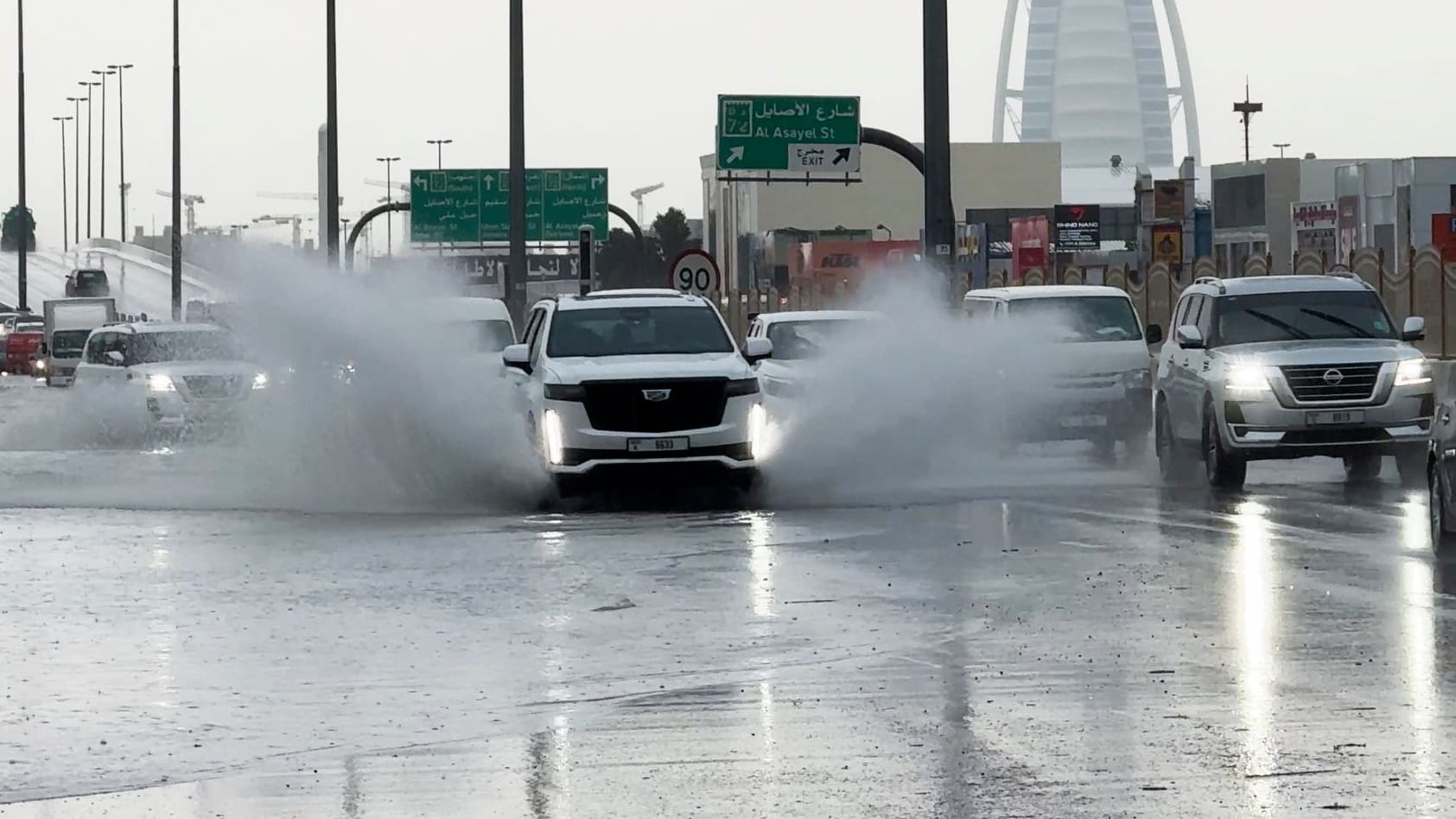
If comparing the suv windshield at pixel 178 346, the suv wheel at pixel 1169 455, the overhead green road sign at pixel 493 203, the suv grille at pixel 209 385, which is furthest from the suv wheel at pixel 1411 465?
the overhead green road sign at pixel 493 203

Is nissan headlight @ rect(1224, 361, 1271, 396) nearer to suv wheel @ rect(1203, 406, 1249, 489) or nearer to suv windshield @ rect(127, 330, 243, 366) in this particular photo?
suv wheel @ rect(1203, 406, 1249, 489)

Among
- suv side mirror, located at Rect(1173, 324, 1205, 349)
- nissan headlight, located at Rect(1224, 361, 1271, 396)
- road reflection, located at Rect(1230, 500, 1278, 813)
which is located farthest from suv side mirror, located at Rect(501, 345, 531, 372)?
road reflection, located at Rect(1230, 500, 1278, 813)

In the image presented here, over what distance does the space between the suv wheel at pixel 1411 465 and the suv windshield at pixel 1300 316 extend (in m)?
1.07

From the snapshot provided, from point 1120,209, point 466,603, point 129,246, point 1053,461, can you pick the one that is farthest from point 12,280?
point 466,603

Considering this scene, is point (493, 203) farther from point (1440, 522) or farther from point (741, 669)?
point (741, 669)

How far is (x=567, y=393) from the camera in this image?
74.8ft

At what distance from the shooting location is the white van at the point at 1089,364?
2833 cm

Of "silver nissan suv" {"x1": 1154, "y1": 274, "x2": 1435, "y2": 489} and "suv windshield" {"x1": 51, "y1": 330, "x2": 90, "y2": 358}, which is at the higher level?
"suv windshield" {"x1": 51, "y1": 330, "x2": 90, "y2": 358}

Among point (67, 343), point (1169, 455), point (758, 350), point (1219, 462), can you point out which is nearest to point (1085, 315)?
point (1169, 455)

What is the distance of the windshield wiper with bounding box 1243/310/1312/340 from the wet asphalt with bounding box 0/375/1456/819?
362cm

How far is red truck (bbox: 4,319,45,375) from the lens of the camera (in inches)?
3371

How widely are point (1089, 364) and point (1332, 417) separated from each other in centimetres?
561

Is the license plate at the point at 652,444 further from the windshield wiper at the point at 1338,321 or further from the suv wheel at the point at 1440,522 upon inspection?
the suv wheel at the point at 1440,522

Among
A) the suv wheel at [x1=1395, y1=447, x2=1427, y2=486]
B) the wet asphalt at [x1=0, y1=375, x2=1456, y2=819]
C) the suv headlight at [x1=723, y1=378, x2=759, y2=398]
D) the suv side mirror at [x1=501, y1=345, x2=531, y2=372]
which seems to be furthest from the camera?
the suv side mirror at [x1=501, y1=345, x2=531, y2=372]
